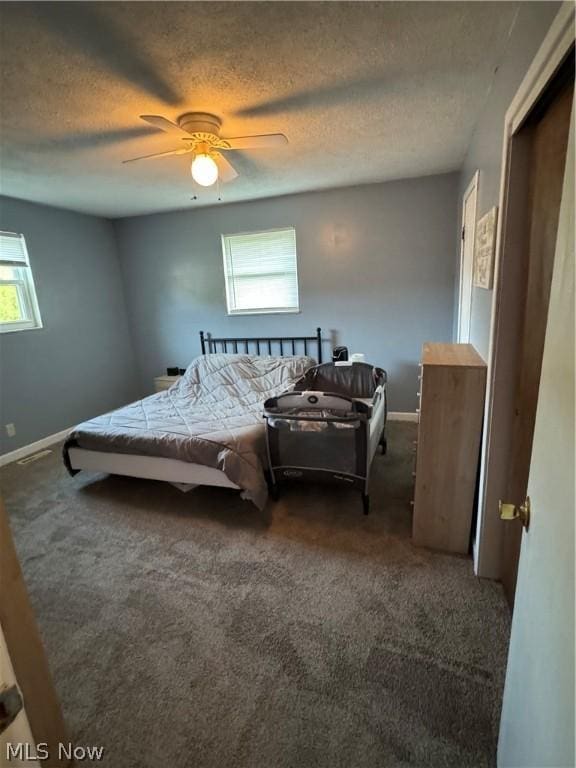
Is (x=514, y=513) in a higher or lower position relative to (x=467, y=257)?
lower

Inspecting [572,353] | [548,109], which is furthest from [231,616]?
[548,109]

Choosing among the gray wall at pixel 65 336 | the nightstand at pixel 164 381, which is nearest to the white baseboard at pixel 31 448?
the gray wall at pixel 65 336

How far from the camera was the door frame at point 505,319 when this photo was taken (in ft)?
4.36

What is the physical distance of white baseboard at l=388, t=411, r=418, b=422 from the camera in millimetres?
3969

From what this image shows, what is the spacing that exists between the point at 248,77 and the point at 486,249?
1.39 meters

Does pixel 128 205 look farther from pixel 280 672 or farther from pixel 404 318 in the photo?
pixel 280 672

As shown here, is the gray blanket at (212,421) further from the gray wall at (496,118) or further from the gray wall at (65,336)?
the gray wall at (496,118)

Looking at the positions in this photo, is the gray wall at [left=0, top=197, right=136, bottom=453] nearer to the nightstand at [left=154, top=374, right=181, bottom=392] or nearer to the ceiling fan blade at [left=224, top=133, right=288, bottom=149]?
the nightstand at [left=154, top=374, right=181, bottom=392]

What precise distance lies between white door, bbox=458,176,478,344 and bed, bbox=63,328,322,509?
1.55m

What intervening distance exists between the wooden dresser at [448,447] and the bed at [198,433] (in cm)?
102

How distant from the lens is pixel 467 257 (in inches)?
107

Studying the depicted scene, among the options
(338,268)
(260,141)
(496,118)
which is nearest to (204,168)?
(260,141)

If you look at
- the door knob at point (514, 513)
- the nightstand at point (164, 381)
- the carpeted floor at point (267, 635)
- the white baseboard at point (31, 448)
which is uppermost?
the door knob at point (514, 513)

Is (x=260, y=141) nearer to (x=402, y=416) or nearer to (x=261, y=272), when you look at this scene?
(x=261, y=272)
